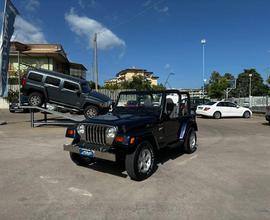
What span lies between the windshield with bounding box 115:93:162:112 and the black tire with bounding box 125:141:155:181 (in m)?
1.21

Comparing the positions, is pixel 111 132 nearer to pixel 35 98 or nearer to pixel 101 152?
pixel 101 152

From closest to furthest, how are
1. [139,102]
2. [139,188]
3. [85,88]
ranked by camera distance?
[139,188] → [139,102] → [85,88]

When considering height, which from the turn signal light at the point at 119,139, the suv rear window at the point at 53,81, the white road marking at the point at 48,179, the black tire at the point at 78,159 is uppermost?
the suv rear window at the point at 53,81

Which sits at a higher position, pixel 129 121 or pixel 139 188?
pixel 129 121

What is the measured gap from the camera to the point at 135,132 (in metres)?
5.11

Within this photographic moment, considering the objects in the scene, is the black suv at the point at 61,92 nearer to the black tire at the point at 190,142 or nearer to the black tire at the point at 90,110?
the black tire at the point at 90,110

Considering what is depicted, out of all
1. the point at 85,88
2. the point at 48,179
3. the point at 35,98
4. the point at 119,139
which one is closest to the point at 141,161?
the point at 119,139

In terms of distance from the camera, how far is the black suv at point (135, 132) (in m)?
4.96

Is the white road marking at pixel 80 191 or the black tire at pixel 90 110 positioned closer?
the white road marking at pixel 80 191

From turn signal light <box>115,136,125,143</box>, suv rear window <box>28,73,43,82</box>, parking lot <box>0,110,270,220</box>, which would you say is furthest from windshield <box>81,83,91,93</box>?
turn signal light <box>115,136,125,143</box>

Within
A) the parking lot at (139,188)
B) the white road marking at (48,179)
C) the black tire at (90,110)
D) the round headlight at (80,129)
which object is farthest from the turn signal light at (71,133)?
the black tire at (90,110)

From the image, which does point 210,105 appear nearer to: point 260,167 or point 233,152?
point 233,152

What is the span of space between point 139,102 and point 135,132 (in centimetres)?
166

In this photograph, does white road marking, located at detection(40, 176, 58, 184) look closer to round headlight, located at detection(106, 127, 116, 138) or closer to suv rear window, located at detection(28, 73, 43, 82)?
round headlight, located at detection(106, 127, 116, 138)
